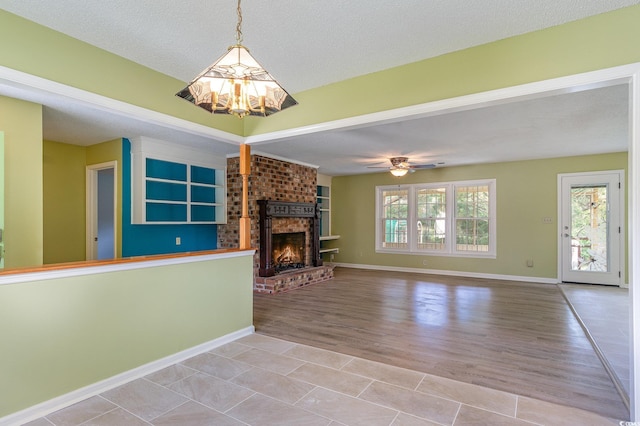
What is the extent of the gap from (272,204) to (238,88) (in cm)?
430

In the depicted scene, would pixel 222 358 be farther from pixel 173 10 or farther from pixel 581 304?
pixel 581 304

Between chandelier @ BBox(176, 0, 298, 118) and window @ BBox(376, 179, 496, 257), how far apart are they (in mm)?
6592

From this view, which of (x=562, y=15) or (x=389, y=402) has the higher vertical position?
(x=562, y=15)

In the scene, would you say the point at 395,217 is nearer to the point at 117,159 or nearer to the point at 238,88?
the point at 117,159

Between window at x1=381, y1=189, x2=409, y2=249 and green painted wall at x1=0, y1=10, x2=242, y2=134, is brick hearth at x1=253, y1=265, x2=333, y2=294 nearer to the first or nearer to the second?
window at x1=381, y1=189, x2=409, y2=249

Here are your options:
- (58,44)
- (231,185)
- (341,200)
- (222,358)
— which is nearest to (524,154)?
(341,200)

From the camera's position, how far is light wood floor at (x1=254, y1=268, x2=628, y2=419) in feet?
8.80

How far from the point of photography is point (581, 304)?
4.96 m

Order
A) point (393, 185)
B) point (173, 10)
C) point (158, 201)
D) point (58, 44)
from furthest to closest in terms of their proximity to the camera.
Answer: point (393, 185) → point (158, 201) → point (58, 44) → point (173, 10)

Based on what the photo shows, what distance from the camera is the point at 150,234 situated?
198 inches

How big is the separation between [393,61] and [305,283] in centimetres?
452

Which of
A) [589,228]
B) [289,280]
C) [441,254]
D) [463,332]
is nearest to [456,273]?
[441,254]

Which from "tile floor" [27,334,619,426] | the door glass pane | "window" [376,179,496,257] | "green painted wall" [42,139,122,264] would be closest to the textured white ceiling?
"green painted wall" [42,139,122,264]

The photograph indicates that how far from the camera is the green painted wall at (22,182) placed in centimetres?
301
